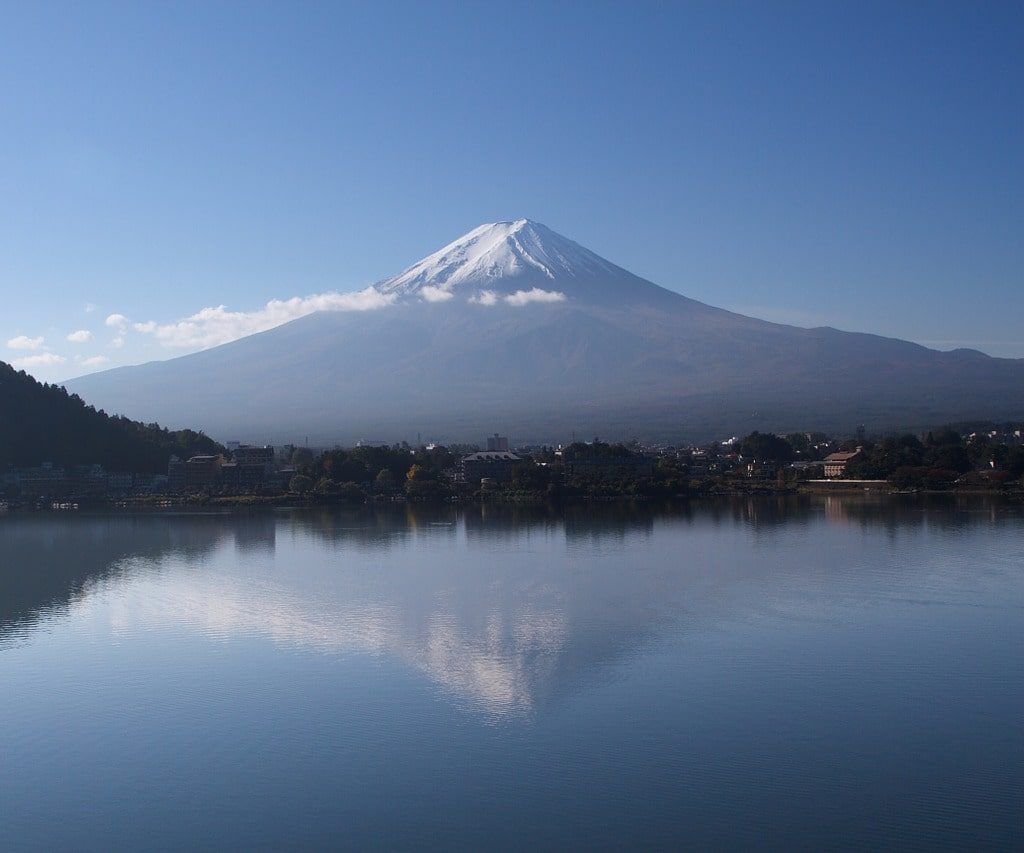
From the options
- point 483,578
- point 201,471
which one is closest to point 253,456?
point 201,471

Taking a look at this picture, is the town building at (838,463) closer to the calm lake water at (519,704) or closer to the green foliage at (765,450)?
the green foliage at (765,450)

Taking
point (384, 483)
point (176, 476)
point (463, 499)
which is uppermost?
point (176, 476)

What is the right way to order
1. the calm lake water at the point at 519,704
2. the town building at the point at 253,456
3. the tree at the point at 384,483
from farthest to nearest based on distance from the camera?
the town building at the point at 253,456, the tree at the point at 384,483, the calm lake water at the point at 519,704

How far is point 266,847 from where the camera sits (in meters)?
3.33

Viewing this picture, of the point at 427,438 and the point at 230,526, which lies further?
the point at 427,438

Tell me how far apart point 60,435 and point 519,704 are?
1671 centimetres

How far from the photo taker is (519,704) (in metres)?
4.65

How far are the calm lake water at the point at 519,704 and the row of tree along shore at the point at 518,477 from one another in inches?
312

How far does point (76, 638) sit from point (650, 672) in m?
3.09

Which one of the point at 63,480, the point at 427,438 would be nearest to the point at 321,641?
the point at 63,480

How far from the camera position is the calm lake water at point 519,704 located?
11.5ft

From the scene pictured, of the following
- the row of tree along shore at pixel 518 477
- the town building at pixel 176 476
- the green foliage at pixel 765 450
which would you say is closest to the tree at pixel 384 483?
the row of tree along shore at pixel 518 477

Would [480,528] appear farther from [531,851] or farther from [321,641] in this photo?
[531,851]

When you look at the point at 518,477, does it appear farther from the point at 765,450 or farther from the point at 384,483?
the point at 765,450
